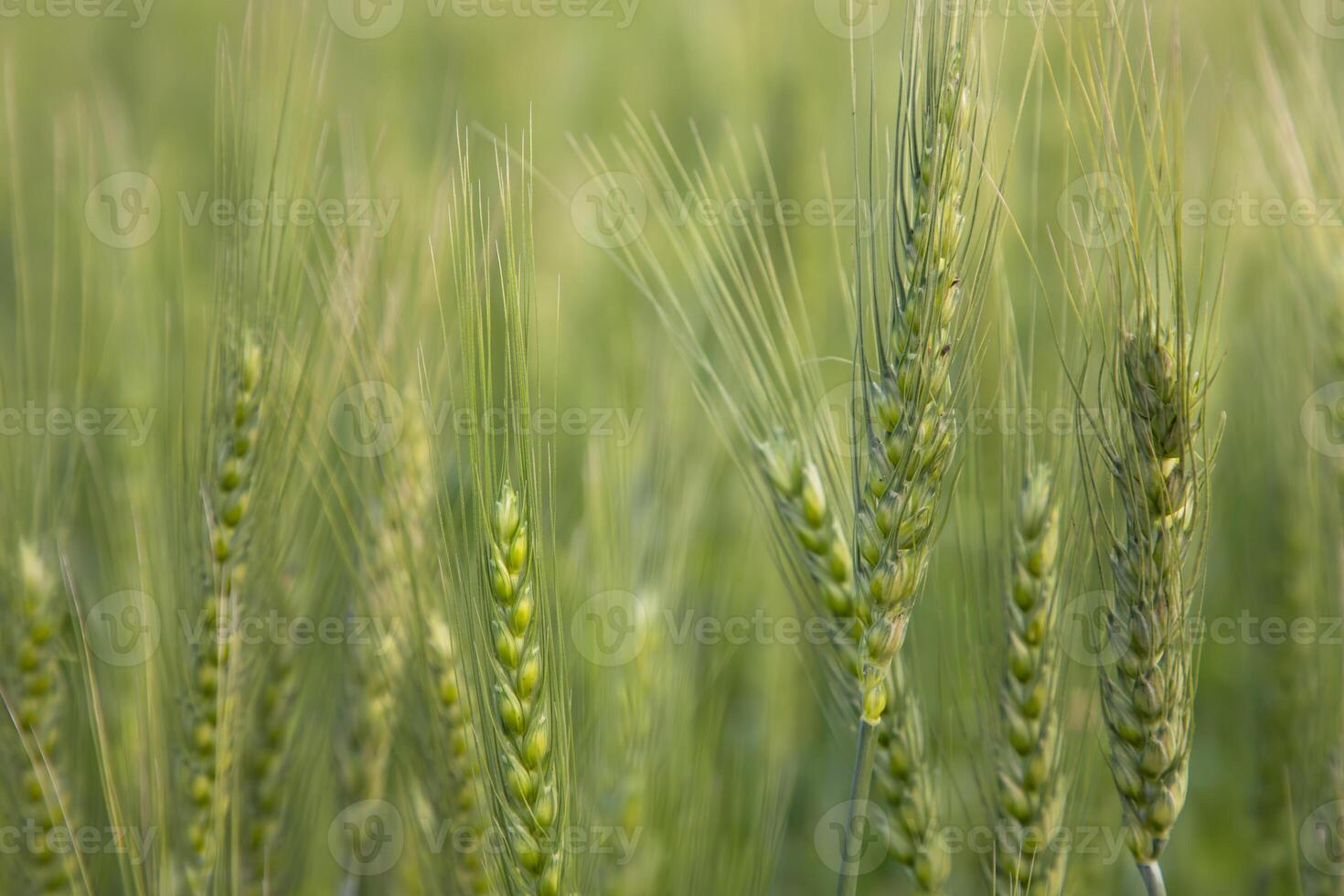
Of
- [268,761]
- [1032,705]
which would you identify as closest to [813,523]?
[1032,705]

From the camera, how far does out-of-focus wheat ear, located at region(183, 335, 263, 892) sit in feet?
4.96

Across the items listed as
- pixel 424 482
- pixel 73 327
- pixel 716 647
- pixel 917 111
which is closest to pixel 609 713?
pixel 716 647

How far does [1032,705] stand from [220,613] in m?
1.24

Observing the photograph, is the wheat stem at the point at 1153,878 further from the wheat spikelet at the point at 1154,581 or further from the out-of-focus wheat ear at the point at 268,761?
the out-of-focus wheat ear at the point at 268,761

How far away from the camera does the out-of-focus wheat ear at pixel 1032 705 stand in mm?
1394

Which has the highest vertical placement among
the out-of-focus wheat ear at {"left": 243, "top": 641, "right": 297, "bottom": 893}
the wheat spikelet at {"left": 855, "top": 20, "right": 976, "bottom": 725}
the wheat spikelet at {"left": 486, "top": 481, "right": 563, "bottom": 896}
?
the wheat spikelet at {"left": 855, "top": 20, "right": 976, "bottom": 725}

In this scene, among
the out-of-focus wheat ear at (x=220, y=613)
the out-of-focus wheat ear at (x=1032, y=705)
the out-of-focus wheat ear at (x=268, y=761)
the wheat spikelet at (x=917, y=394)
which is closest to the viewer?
the wheat spikelet at (x=917, y=394)

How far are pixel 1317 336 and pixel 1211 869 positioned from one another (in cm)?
125

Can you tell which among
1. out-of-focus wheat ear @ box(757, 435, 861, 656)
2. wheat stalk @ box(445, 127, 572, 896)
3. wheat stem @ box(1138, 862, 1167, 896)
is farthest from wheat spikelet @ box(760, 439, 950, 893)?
wheat stalk @ box(445, 127, 572, 896)

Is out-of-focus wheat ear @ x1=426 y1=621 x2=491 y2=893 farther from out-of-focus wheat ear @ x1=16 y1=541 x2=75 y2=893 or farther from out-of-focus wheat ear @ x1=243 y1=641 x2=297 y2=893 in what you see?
out-of-focus wheat ear @ x1=16 y1=541 x2=75 y2=893

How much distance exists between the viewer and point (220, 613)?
1.51 metres

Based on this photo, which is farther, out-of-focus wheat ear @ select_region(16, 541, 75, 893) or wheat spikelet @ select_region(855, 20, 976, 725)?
out-of-focus wheat ear @ select_region(16, 541, 75, 893)

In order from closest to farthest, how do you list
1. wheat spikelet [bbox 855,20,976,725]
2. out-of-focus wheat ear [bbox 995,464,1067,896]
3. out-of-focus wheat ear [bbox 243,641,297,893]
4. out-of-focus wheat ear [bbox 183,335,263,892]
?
wheat spikelet [bbox 855,20,976,725] → out-of-focus wheat ear [bbox 995,464,1067,896] → out-of-focus wheat ear [bbox 183,335,263,892] → out-of-focus wheat ear [bbox 243,641,297,893]

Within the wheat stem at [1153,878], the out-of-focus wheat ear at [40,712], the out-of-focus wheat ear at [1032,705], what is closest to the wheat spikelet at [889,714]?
the out-of-focus wheat ear at [1032,705]
